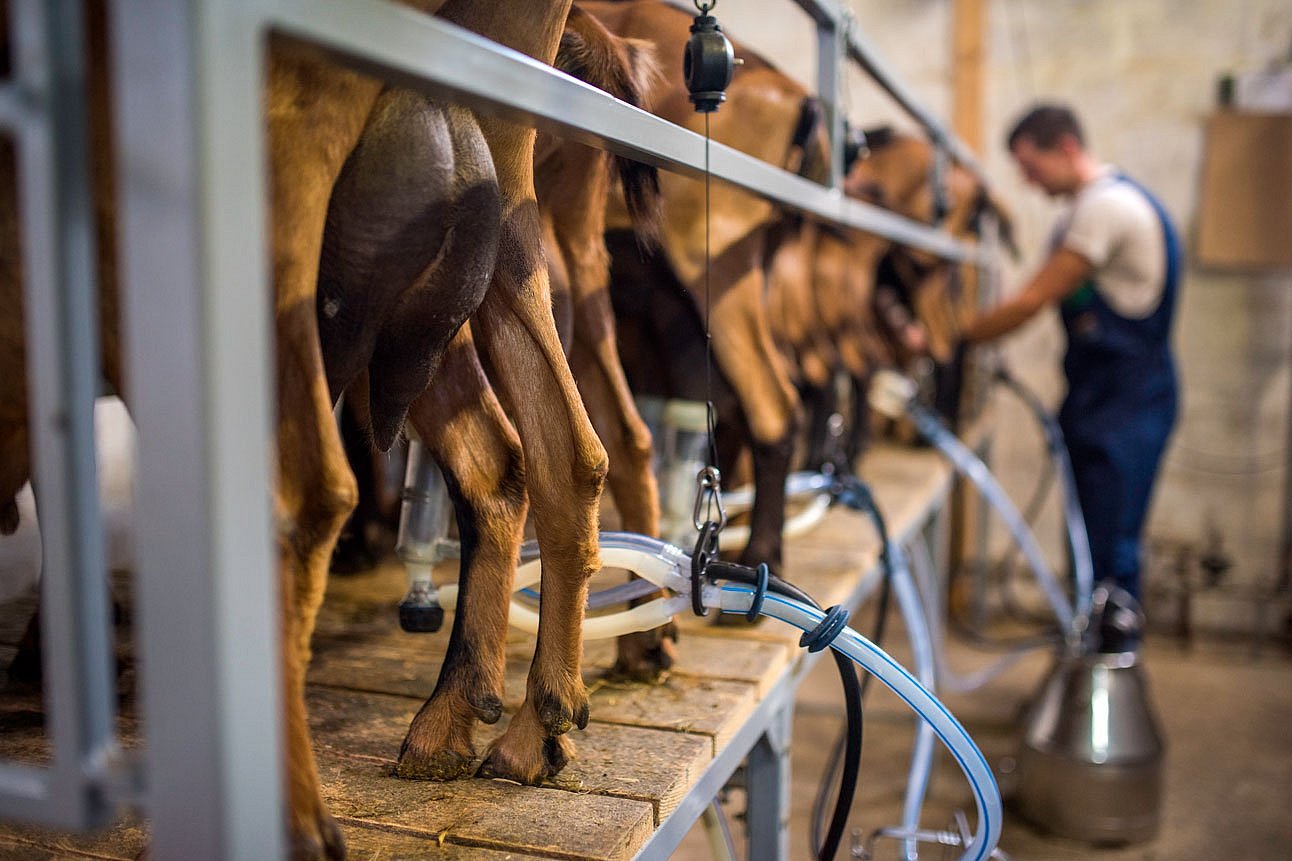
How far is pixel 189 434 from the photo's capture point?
0.58 meters

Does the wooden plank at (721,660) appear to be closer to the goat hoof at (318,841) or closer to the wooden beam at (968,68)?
the goat hoof at (318,841)

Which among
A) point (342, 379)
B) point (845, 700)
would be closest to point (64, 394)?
point (342, 379)

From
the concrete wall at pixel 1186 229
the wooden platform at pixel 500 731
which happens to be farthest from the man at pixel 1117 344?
the wooden platform at pixel 500 731

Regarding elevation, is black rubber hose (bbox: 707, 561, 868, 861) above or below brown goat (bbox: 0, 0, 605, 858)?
below

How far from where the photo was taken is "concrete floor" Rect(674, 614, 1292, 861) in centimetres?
288

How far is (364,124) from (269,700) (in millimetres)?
472

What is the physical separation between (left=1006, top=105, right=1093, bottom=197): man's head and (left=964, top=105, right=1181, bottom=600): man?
0.21 metres

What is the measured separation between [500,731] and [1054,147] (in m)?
3.28

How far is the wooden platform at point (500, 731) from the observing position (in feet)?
3.27

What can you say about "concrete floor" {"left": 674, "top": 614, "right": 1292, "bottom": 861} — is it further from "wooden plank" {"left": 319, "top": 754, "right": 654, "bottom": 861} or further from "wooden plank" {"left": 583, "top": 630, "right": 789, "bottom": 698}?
"wooden plank" {"left": 319, "top": 754, "right": 654, "bottom": 861}

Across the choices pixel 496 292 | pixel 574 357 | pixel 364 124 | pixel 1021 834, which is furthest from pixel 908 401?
pixel 364 124

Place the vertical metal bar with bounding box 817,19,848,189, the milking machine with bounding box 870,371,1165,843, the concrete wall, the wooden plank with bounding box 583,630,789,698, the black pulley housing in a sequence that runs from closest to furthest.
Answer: the black pulley housing → the wooden plank with bounding box 583,630,789,698 → the vertical metal bar with bounding box 817,19,848,189 → the milking machine with bounding box 870,371,1165,843 → the concrete wall

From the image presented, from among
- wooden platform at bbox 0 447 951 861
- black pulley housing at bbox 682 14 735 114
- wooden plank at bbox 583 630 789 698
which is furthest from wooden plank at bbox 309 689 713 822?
black pulley housing at bbox 682 14 735 114

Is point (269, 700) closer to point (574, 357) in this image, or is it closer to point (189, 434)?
point (189, 434)
